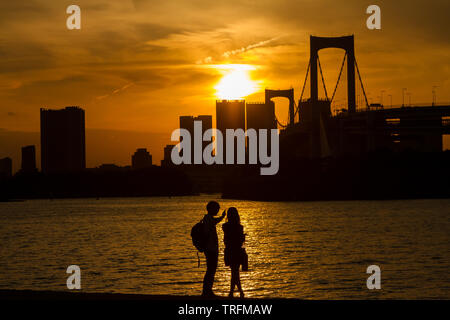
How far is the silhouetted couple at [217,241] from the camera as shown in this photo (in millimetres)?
10293

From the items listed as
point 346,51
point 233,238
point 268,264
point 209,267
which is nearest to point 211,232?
point 233,238

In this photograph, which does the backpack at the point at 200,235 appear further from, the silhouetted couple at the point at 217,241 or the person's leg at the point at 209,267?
the person's leg at the point at 209,267

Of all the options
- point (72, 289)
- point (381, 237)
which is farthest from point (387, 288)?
point (381, 237)

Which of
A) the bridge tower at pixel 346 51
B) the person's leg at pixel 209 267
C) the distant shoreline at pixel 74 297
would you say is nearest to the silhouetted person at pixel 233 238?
the person's leg at pixel 209 267

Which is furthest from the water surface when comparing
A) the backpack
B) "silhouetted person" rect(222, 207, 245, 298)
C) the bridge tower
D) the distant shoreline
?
the bridge tower

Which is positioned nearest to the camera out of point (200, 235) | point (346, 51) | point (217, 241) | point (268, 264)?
point (200, 235)

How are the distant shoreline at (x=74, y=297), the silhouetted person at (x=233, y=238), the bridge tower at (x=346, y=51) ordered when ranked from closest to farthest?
the distant shoreline at (x=74, y=297) < the silhouetted person at (x=233, y=238) < the bridge tower at (x=346, y=51)

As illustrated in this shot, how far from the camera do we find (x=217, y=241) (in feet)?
34.6

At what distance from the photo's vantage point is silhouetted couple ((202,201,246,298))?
1029cm

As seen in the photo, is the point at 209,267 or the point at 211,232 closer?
the point at 211,232

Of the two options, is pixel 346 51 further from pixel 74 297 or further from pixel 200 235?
pixel 74 297

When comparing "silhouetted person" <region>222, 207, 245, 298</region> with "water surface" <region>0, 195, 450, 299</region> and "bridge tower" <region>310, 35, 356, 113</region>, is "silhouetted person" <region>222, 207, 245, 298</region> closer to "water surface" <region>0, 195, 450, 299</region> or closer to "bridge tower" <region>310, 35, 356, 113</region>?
"water surface" <region>0, 195, 450, 299</region>

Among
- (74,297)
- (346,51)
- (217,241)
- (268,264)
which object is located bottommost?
(268,264)

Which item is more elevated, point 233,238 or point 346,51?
point 346,51
